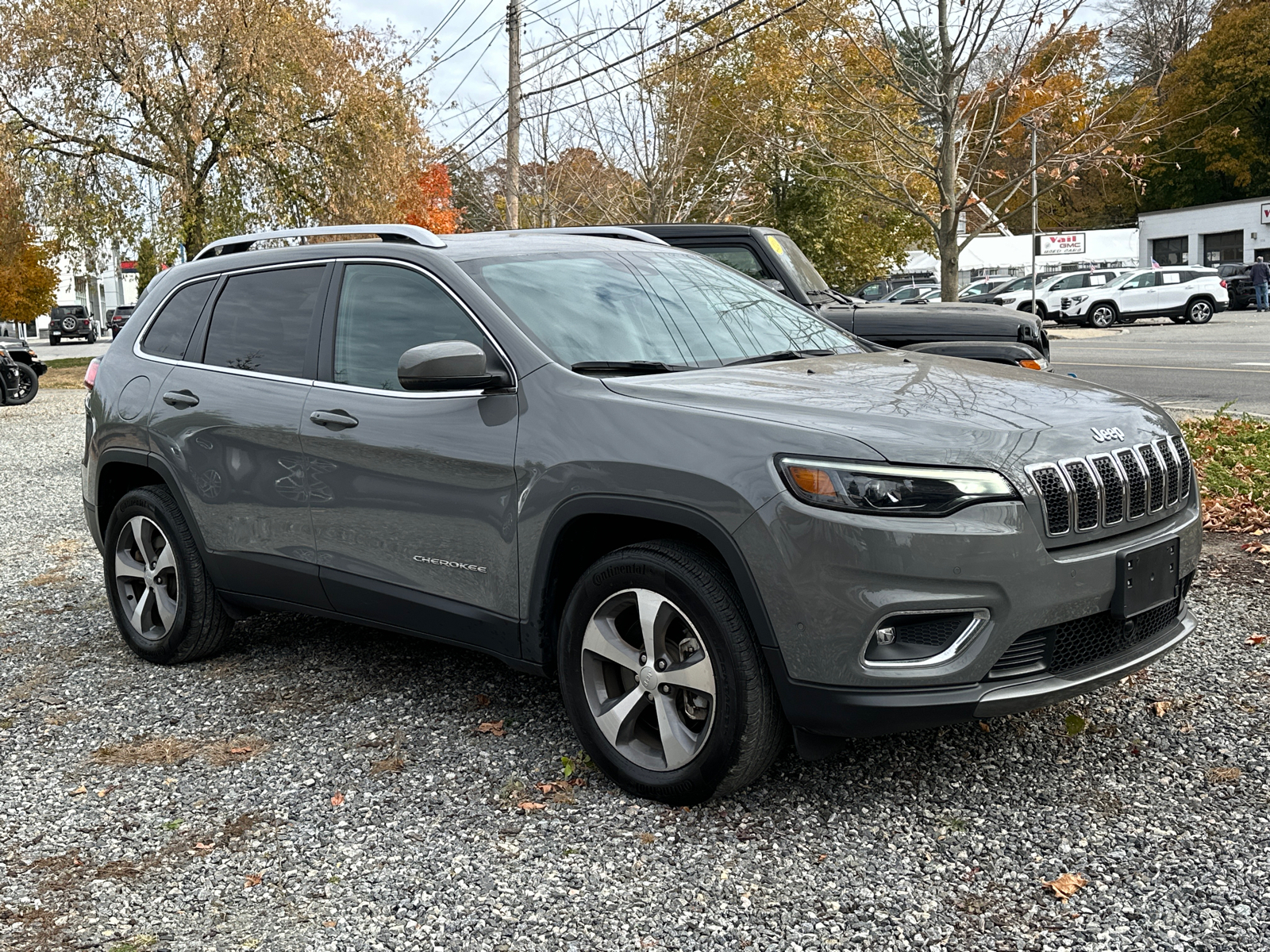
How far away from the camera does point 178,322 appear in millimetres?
5426

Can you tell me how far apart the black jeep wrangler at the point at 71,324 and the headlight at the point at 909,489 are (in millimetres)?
64650

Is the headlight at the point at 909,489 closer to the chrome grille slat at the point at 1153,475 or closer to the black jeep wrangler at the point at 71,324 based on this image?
the chrome grille slat at the point at 1153,475

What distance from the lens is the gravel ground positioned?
122 inches

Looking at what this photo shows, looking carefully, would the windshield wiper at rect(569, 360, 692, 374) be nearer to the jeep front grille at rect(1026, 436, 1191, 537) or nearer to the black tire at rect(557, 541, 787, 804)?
the black tire at rect(557, 541, 787, 804)

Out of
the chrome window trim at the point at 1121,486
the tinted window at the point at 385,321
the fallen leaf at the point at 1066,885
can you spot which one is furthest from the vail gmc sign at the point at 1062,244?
the fallen leaf at the point at 1066,885

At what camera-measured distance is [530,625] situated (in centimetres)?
397

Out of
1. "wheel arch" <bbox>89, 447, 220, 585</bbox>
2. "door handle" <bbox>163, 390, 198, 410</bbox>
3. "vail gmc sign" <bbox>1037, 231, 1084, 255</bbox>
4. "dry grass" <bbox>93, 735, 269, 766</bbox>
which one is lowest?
"dry grass" <bbox>93, 735, 269, 766</bbox>

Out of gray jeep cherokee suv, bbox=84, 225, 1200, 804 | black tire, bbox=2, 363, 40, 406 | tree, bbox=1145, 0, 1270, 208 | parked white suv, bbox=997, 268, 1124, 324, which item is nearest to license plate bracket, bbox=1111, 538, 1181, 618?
gray jeep cherokee suv, bbox=84, 225, 1200, 804

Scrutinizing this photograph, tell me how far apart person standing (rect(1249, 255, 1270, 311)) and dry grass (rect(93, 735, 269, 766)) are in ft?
129

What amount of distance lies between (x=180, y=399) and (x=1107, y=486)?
365 centimetres

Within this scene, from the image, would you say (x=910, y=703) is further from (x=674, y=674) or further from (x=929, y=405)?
(x=929, y=405)

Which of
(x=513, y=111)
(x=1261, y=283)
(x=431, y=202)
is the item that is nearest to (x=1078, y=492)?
(x=513, y=111)

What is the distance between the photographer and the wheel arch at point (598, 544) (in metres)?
3.39

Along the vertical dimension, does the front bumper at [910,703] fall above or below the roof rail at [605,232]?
below
